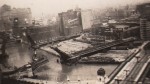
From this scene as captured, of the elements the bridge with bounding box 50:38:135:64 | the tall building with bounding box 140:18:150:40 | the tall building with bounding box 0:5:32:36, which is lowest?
the bridge with bounding box 50:38:135:64

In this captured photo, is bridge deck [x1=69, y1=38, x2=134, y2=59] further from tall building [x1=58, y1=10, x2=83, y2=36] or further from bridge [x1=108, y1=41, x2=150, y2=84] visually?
tall building [x1=58, y1=10, x2=83, y2=36]

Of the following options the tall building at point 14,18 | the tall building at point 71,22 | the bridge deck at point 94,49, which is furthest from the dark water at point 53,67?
the tall building at point 71,22

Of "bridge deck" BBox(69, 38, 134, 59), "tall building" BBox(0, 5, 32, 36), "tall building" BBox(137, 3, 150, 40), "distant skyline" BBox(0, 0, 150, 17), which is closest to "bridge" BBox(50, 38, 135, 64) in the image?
"bridge deck" BBox(69, 38, 134, 59)

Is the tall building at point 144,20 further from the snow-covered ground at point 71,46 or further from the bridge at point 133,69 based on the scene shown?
the snow-covered ground at point 71,46

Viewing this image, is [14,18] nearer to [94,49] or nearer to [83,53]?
[83,53]

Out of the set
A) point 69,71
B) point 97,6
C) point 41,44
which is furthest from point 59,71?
point 97,6

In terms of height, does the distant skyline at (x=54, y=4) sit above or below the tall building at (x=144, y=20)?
above
